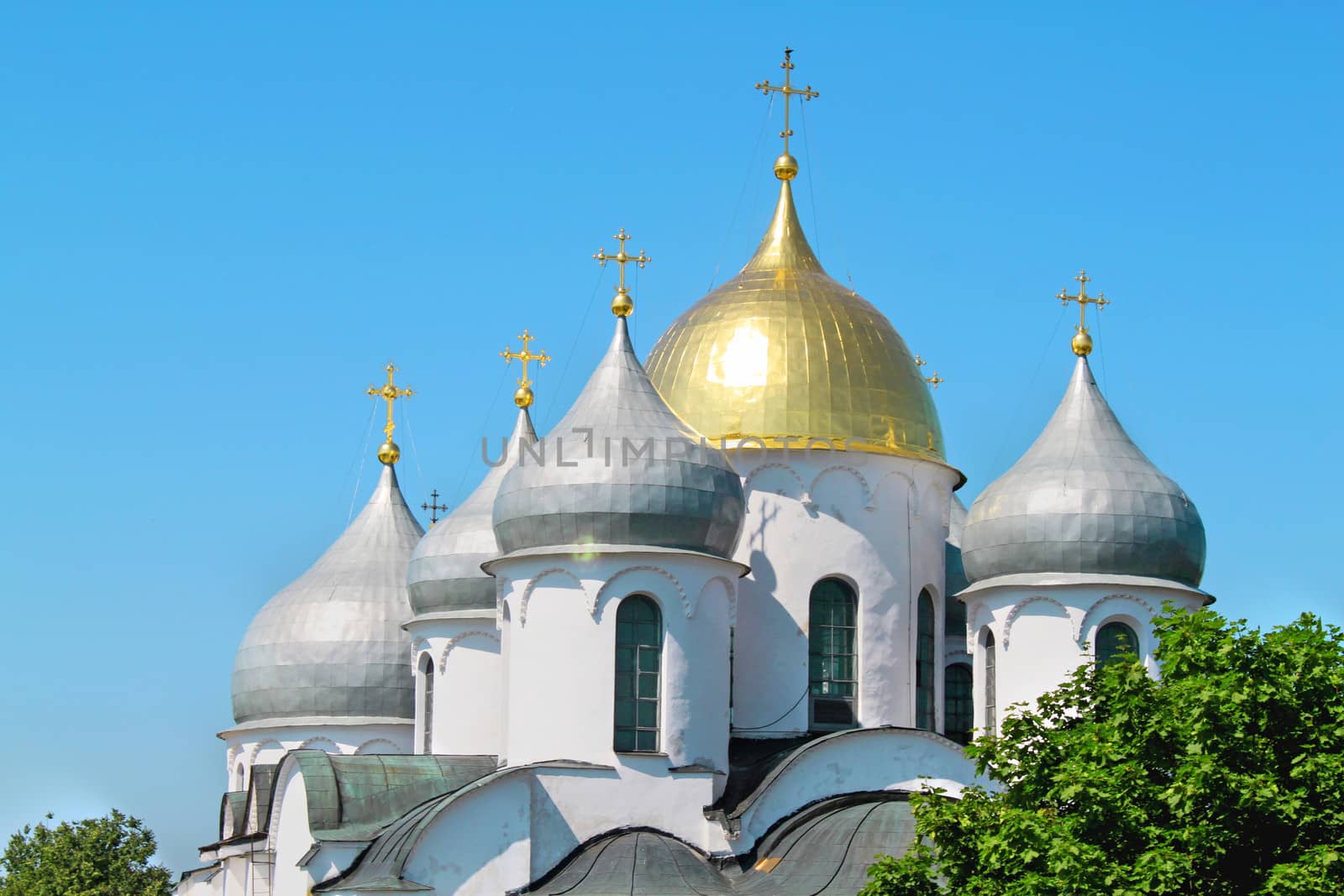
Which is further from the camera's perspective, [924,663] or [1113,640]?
[924,663]

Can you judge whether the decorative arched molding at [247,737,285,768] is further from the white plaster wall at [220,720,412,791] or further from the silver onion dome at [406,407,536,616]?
the silver onion dome at [406,407,536,616]

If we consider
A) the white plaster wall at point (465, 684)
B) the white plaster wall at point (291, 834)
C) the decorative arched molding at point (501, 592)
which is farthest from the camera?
the white plaster wall at point (465, 684)

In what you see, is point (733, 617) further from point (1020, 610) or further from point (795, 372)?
point (795, 372)

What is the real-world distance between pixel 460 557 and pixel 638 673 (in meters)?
6.31

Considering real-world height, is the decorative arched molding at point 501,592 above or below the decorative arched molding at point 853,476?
below

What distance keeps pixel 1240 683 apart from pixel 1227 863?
144 cm

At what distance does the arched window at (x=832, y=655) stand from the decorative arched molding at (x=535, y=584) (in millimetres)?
3964

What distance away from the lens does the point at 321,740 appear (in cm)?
3328

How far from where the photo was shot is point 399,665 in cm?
3316

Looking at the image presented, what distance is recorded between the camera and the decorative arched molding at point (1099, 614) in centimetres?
2642

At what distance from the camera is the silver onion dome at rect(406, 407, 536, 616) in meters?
30.7

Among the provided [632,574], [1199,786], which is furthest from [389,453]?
[1199,786]

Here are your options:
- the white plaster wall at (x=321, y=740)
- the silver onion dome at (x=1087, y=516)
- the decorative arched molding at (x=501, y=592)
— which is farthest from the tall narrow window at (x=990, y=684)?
the white plaster wall at (x=321, y=740)

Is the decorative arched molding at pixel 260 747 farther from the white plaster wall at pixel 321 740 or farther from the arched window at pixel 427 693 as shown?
the arched window at pixel 427 693
